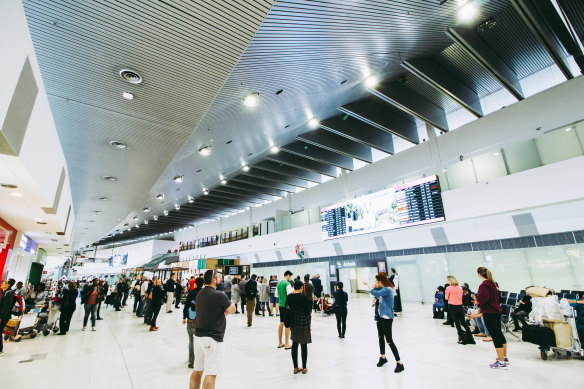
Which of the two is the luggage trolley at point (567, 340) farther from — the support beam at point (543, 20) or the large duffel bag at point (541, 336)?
the support beam at point (543, 20)

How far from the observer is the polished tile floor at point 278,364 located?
149 inches

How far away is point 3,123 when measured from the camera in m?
2.84

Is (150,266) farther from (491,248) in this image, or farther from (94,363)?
(491,248)

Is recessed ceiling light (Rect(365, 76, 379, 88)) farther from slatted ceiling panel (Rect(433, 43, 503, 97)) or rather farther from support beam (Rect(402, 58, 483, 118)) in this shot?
slatted ceiling panel (Rect(433, 43, 503, 97))

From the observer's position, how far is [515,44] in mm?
6875

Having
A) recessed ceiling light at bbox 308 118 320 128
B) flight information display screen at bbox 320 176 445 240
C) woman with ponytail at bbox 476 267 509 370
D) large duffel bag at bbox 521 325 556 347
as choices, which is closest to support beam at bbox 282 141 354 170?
flight information display screen at bbox 320 176 445 240

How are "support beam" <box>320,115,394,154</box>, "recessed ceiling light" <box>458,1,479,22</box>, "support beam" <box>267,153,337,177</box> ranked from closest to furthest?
"recessed ceiling light" <box>458,1,479,22</box> → "support beam" <box>320,115,394,154</box> → "support beam" <box>267,153,337,177</box>

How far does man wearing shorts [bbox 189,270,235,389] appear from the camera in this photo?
118 inches

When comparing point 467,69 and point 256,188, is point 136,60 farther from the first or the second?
point 256,188

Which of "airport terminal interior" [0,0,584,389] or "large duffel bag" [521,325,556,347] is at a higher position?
"airport terminal interior" [0,0,584,389]

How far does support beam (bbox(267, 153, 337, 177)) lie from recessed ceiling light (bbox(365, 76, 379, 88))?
18.9ft

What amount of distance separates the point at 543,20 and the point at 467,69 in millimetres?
2228

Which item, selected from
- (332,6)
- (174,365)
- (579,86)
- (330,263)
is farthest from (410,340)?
(330,263)

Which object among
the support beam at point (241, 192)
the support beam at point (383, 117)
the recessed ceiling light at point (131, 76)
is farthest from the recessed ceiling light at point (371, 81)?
the support beam at point (241, 192)
